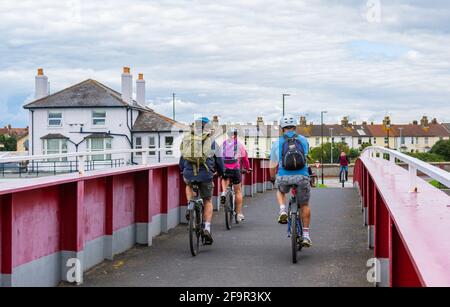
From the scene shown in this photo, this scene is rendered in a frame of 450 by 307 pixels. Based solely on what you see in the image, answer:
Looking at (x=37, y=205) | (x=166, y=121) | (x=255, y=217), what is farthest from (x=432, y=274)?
(x=166, y=121)

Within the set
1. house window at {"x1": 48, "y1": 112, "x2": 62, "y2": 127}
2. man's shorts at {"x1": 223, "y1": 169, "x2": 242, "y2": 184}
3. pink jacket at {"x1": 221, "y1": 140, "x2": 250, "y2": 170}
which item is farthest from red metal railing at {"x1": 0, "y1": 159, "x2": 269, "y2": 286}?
house window at {"x1": 48, "y1": 112, "x2": 62, "y2": 127}

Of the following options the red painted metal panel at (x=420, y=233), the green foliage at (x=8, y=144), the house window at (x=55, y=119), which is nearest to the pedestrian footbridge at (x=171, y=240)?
the red painted metal panel at (x=420, y=233)

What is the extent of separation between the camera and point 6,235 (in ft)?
20.6

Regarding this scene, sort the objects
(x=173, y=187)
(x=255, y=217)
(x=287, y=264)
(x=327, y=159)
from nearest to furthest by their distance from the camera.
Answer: (x=287, y=264) < (x=173, y=187) < (x=255, y=217) < (x=327, y=159)

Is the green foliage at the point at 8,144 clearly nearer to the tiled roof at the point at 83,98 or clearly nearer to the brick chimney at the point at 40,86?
the brick chimney at the point at 40,86

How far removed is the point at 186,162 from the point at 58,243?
8.91 ft

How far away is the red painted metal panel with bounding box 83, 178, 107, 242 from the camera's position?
839 cm

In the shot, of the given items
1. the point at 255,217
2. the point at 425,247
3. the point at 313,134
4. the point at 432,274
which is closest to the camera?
the point at 432,274

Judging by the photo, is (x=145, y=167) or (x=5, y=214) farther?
(x=145, y=167)

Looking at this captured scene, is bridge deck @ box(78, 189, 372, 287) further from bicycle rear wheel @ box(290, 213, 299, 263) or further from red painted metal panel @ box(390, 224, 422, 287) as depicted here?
red painted metal panel @ box(390, 224, 422, 287)

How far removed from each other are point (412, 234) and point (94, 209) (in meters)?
5.39

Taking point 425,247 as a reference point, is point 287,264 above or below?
below

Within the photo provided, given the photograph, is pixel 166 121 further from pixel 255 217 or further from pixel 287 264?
pixel 287 264
